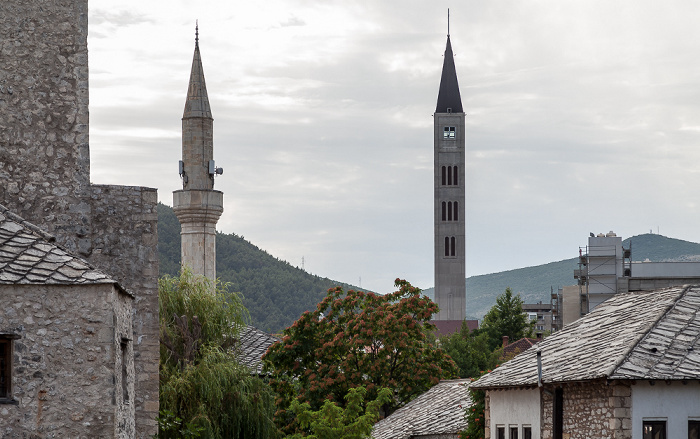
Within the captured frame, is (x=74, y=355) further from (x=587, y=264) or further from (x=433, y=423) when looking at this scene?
(x=587, y=264)

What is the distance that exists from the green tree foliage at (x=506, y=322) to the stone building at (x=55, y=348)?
6938cm

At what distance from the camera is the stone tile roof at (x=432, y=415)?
1070 inches

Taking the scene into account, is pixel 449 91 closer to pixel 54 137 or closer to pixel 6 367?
pixel 54 137

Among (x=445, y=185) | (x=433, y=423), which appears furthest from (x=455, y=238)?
(x=433, y=423)

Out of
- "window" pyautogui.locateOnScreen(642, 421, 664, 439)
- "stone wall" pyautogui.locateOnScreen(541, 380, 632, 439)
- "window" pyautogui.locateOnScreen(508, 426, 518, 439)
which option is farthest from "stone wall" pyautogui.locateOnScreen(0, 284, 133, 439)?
"window" pyautogui.locateOnScreen(508, 426, 518, 439)

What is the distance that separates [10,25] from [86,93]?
129 cm

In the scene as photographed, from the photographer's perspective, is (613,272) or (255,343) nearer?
(255,343)

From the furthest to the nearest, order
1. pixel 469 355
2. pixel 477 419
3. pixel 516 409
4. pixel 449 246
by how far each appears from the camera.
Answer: pixel 449 246, pixel 469 355, pixel 477 419, pixel 516 409

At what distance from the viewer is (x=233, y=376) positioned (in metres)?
24.5

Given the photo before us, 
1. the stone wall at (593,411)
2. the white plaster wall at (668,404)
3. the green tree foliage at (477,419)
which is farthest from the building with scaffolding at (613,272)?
the white plaster wall at (668,404)

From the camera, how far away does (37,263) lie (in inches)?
421

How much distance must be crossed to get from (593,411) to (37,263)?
1046 cm

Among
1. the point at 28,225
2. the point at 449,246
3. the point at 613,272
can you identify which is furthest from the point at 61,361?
the point at 449,246

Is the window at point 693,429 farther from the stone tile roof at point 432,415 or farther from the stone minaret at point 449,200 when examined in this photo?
the stone minaret at point 449,200
